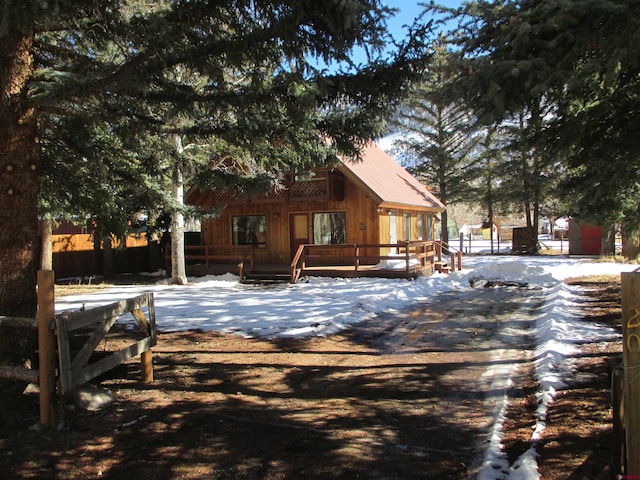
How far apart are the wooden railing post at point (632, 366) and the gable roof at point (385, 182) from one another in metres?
12.1

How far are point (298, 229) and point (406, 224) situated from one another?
546 centimetres

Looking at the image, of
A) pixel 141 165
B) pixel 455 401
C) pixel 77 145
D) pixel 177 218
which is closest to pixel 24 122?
pixel 77 145

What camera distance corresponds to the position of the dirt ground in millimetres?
3623

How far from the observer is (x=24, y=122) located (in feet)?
17.8

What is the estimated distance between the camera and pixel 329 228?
66.9 feet

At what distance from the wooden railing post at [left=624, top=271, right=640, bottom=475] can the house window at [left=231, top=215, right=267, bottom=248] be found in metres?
19.1

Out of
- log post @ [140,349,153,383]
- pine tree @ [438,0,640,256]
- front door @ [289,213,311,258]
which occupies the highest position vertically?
pine tree @ [438,0,640,256]

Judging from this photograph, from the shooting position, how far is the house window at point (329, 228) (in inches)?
791

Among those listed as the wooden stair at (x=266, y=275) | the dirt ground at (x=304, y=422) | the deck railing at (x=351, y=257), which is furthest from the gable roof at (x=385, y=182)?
the dirt ground at (x=304, y=422)

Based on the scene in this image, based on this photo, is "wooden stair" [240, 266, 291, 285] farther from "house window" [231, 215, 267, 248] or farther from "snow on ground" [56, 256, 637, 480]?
"house window" [231, 215, 267, 248]

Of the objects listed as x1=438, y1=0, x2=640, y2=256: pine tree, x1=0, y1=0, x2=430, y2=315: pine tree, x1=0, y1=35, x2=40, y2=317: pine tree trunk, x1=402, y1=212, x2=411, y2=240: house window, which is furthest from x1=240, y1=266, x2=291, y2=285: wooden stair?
x1=438, y1=0, x2=640, y2=256: pine tree

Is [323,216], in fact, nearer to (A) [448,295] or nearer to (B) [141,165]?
(A) [448,295]

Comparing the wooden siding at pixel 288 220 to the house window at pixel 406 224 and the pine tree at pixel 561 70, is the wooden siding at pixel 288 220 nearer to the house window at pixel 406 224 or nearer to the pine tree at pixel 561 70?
the house window at pixel 406 224

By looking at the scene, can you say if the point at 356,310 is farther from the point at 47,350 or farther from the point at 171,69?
the point at 47,350
